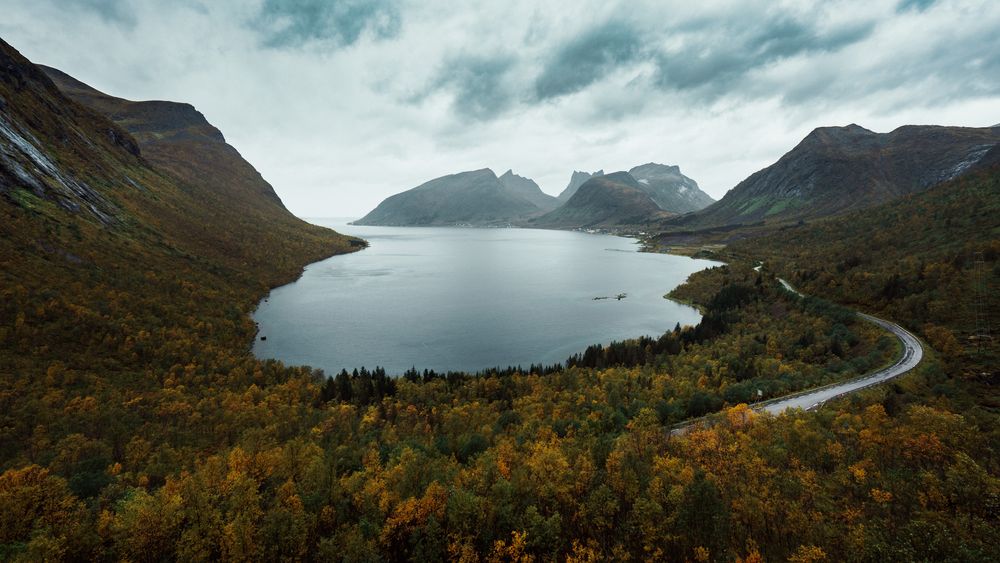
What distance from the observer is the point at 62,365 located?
62.6 meters

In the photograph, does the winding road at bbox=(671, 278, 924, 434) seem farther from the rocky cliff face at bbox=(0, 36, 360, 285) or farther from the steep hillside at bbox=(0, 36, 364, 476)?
the rocky cliff face at bbox=(0, 36, 360, 285)

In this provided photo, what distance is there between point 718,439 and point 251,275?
16293cm

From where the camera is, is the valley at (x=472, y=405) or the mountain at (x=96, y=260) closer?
Answer: the valley at (x=472, y=405)

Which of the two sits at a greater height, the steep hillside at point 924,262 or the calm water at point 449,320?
the steep hillside at point 924,262

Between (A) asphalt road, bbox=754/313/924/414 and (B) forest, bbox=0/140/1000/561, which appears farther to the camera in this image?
(A) asphalt road, bbox=754/313/924/414

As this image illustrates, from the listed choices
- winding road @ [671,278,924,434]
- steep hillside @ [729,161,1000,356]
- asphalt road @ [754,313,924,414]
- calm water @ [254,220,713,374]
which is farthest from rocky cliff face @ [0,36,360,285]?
steep hillside @ [729,161,1000,356]

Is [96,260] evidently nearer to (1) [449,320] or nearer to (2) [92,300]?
(2) [92,300]

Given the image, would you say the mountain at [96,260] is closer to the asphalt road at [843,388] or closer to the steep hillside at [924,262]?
the asphalt road at [843,388]

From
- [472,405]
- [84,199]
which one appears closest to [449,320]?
[472,405]

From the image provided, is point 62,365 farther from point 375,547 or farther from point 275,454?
point 375,547

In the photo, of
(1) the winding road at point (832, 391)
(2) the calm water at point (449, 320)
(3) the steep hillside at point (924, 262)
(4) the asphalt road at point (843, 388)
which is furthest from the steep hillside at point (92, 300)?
(3) the steep hillside at point (924, 262)

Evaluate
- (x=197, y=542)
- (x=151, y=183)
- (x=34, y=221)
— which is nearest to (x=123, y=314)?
(x=34, y=221)

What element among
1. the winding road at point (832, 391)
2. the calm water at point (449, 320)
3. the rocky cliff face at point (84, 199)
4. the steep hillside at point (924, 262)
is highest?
the rocky cliff face at point (84, 199)

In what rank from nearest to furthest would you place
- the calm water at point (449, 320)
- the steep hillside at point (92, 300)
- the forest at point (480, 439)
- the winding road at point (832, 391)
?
the forest at point (480, 439), the steep hillside at point (92, 300), the winding road at point (832, 391), the calm water at point (449, 320)
